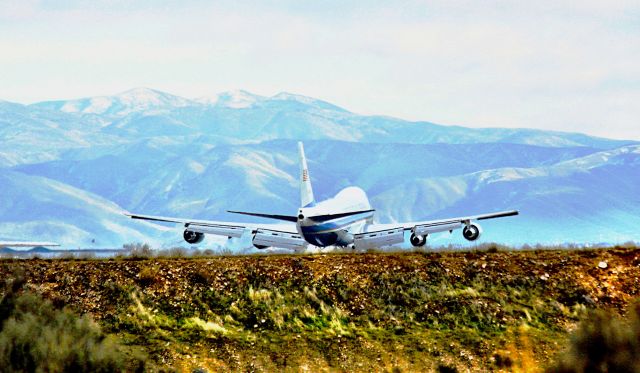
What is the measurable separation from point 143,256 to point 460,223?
957 inches

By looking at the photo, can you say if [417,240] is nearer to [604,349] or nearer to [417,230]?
[417,230]

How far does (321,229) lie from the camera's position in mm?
73188

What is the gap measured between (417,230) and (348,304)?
22.5m

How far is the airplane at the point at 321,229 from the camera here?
2712 inches

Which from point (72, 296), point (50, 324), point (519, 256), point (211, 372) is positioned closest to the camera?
point (50, 324)

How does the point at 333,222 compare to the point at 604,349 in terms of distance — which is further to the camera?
the point at 333,222

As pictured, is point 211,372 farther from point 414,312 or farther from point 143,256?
point 143,256

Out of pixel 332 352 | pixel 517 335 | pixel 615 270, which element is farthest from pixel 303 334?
pixel 615 270

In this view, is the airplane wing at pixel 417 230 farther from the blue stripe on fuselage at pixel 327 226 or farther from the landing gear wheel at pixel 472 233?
the blue stripe on fuselage at pixel 327 226

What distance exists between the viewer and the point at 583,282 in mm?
50812

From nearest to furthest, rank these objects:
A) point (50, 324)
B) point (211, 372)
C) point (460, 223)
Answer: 1. point (50, 324)
2. point (211, 372)
3. point (460, 223)

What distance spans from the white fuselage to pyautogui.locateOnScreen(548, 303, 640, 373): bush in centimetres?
4251

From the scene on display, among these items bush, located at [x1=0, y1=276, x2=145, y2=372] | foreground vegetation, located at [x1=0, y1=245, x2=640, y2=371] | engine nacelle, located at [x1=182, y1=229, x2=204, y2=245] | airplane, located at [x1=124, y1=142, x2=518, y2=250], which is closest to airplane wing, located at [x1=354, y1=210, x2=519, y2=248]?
airplane, located at [x1=124, y1=142, x2=518, y2=250]

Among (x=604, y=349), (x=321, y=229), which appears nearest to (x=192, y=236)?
(x=321, y=229)
